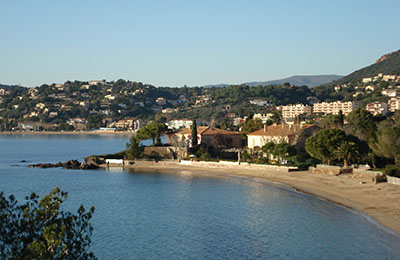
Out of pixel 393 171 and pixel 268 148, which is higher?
pixel 268 148

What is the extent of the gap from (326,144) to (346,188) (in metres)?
7.68

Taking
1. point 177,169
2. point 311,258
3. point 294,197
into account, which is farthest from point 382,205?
point 177,169

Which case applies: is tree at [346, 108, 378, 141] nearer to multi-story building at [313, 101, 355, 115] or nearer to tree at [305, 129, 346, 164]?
tree at [305, 129, 346, 164]

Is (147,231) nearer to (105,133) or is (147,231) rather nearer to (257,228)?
(257,228)

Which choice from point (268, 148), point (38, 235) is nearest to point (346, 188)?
point (268, 148)

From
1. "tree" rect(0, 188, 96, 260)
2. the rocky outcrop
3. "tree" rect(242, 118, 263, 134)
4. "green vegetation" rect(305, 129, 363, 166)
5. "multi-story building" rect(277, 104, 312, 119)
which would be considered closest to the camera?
"tree" rect(0, 188, 96, 260)

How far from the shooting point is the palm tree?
4228 cm

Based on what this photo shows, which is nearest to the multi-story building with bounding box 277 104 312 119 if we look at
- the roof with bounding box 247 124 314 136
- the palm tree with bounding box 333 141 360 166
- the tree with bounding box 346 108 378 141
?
the tree with bounding box 346 108 378 141

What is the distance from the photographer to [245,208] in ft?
110

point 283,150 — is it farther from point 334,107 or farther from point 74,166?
point 334,107

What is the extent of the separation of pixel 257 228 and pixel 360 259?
7055 mm

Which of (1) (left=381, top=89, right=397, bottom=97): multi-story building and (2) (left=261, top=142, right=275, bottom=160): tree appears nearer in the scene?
(2) (left=261, top=142, right=275, bottom=160): tree

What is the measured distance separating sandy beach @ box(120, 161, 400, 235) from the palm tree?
2357mm

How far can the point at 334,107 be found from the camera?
149m
